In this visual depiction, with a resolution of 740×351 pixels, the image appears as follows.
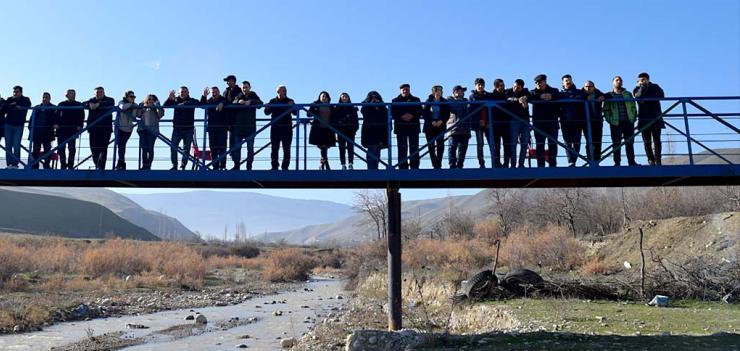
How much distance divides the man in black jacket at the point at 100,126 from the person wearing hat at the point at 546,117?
7.71 metres

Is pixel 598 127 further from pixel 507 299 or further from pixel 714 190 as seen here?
pixel 714 190

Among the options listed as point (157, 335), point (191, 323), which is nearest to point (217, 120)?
point (157, 335)

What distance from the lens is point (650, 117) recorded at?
35.2 ft

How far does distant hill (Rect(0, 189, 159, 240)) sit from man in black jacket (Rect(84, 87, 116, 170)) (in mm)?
112311

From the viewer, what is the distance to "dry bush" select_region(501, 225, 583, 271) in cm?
2792

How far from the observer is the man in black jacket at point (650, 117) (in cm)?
1073

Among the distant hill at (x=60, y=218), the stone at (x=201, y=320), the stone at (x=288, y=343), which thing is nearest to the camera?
the stone at (x=288, y=343)

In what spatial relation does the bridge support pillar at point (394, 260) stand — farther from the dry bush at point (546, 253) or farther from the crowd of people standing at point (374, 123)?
the dry bush at point (546, 253)

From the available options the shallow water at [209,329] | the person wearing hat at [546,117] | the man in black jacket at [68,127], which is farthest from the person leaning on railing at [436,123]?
the shallow water at [209,329]

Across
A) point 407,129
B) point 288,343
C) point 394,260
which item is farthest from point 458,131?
point 288,343

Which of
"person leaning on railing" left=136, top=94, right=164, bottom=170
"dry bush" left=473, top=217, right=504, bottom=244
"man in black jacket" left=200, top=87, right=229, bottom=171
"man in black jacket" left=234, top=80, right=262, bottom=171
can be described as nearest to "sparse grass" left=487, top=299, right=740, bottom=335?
"man in black jacket" left=234, top=80, right=262, bottom=171

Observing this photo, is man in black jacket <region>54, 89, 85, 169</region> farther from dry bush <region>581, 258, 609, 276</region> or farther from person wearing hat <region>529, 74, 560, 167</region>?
dry bush <region>581, 258, 609, 276</region>

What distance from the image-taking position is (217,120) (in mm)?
11453

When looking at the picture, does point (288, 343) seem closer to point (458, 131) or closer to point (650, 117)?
point (458, 131)
